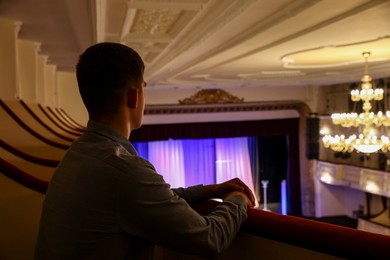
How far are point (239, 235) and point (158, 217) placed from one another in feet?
0.98

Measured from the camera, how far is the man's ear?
3.24ft

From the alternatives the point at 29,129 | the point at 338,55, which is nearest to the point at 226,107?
the point at 338,55

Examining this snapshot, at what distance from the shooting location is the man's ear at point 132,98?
0.99 metres

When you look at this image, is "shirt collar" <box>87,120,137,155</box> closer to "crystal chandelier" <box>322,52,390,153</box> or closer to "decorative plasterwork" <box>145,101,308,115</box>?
"crystal chandelier" <box>322,52,390,153</box>

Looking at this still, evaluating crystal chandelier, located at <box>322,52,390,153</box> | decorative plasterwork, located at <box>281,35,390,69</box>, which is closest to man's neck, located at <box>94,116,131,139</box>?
decorative plasterwork, located at <box>281,35,390,69</box>

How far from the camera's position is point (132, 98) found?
995 mm

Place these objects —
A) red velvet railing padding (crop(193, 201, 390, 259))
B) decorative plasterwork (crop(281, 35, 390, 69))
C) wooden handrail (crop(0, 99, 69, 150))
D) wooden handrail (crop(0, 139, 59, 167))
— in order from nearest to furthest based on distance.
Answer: red velvet railing padding (crop(193, 201, 390, 259)) < wooden handrail (crop(0, 139, 59, 167)) < wooden handrail (crop(0, 99, 69, 150)) < decorative plasterwork (crop(281, 35, 390, 69))

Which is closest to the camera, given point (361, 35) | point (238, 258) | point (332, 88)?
point (238, 258)

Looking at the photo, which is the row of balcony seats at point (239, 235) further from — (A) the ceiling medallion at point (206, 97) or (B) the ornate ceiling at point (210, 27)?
(A) the ceiling medallion at point (206, 97)

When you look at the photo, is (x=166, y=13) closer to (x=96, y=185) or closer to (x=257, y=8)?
(x=257, y=8)

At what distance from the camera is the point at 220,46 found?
14.2 ft

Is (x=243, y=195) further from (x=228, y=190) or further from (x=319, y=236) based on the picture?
(x=319, y=236)

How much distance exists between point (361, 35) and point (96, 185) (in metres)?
3.83

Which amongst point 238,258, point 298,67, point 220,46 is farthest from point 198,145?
point 238,258
